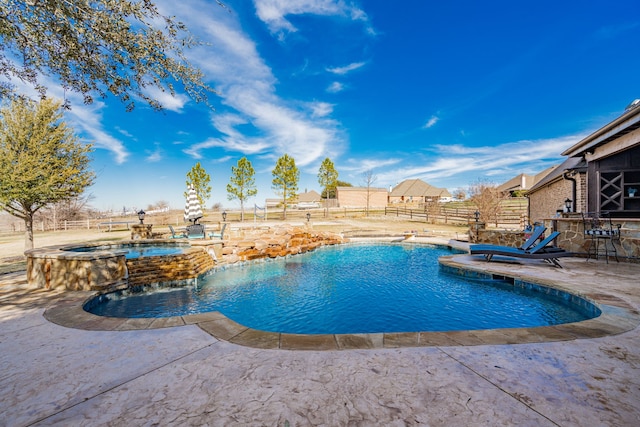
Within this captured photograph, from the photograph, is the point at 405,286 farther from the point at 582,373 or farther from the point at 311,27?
the point at 311,27

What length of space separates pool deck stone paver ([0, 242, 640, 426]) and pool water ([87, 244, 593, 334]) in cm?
163

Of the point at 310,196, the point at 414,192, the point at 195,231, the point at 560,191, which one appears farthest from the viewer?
the point at 310,196

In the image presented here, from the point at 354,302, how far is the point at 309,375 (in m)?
4.01

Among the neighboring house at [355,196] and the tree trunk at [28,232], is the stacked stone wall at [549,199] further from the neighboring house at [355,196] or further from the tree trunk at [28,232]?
the neighboring house at [355,196]

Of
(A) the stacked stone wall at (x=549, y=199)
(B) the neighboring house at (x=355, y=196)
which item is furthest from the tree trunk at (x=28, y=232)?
(B) the neighboring house at (x=355, y=196)

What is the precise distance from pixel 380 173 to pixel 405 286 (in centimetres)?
4088

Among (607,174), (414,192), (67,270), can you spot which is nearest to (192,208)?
(67,270)

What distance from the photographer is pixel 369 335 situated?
10.9ft

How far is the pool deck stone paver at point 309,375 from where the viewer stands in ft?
6.30

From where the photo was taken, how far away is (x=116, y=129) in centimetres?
2206

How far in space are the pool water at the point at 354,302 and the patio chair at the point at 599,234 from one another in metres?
4.21

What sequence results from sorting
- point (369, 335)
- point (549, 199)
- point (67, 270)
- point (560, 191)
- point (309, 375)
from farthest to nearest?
point (549, 199) → point (560, 191) → point (67, 270) → point (369, 335) → point (309, 375)

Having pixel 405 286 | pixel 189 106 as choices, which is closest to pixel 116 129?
pixel 189 106

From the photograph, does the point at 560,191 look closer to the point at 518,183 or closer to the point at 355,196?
the point at 518,183
